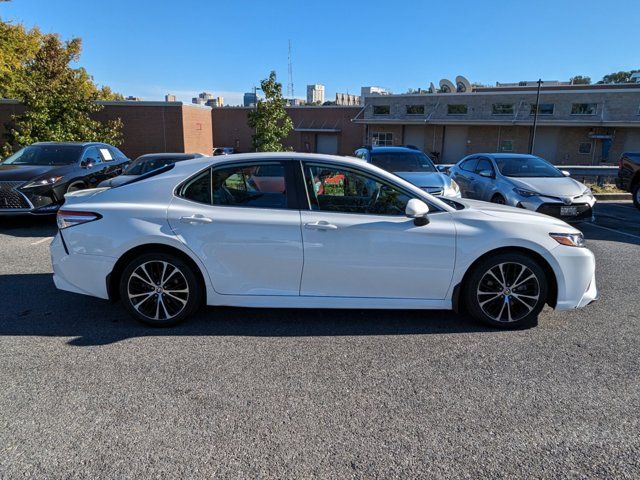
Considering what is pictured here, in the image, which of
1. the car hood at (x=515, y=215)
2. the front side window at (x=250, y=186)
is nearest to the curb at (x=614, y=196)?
the car hood at (x=515, y=215)

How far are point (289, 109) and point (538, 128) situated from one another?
2575 centimetres

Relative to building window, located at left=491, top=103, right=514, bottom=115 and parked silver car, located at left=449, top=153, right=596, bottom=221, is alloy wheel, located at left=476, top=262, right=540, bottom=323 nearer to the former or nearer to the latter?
parked silver car, located at left=449, top=153, right=596, bottom=221

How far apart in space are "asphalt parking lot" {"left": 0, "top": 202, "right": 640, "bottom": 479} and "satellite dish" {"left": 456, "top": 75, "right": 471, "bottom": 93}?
2178 inches

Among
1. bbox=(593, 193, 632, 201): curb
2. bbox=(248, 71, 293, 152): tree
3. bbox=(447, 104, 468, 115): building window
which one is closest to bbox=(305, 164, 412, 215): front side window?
bbox=(593, 193, 632, 201): curb

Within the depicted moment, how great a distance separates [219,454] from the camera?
2547 mm

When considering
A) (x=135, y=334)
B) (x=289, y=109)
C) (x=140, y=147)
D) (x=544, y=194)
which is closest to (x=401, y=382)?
(x=135, y=334)

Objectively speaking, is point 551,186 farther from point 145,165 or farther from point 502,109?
point 502,109

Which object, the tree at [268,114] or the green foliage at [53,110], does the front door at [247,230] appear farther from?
the green foliage at [53,110]

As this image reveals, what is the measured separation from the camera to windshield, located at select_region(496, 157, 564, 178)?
1000cm

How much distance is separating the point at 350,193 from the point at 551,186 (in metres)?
6.61

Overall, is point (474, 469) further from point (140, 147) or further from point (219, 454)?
point (140, 147)

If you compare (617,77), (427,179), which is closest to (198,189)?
(427,179)

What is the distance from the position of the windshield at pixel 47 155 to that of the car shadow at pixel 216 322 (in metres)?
5.72

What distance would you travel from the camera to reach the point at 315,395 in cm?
314
